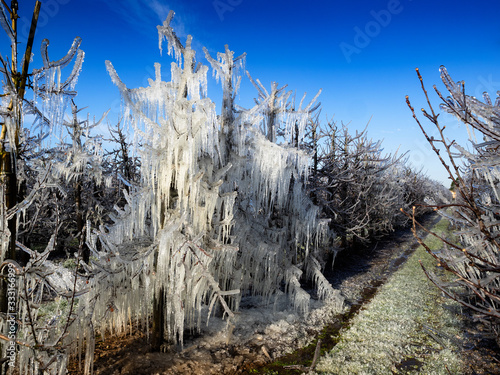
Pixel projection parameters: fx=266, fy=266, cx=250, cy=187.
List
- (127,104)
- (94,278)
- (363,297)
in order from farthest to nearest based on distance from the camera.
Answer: (363,297)
(127,104)
(94,278)

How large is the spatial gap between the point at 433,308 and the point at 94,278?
9.58 meters

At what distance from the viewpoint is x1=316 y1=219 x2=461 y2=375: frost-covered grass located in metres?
5.35

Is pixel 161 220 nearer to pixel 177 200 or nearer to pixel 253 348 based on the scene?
pixel 177 200

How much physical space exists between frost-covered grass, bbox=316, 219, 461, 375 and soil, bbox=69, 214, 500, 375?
347 millimetres

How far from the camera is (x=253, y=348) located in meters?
5.84

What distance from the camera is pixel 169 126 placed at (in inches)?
185

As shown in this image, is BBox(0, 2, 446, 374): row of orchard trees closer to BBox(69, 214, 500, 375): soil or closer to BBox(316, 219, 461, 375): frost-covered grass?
BBox(69, 214, 500, 375): soil

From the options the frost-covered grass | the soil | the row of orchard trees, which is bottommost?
the frost-covered grass

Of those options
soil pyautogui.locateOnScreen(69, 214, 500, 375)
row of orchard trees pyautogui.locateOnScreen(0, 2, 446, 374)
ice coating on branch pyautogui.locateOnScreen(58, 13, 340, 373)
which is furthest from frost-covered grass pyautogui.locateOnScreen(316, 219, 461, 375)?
ice coating on branch pyautogui.locateOnScreen(58, 13, 340, 373)

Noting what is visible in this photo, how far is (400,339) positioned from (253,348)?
361 centimetres

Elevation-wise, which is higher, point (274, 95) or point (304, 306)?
point (274, 95)

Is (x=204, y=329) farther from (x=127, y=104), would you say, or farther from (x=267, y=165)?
(x=127, y=104)

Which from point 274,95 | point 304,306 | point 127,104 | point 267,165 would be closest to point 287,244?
point 304,306

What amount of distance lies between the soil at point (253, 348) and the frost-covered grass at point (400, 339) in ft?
1.14
